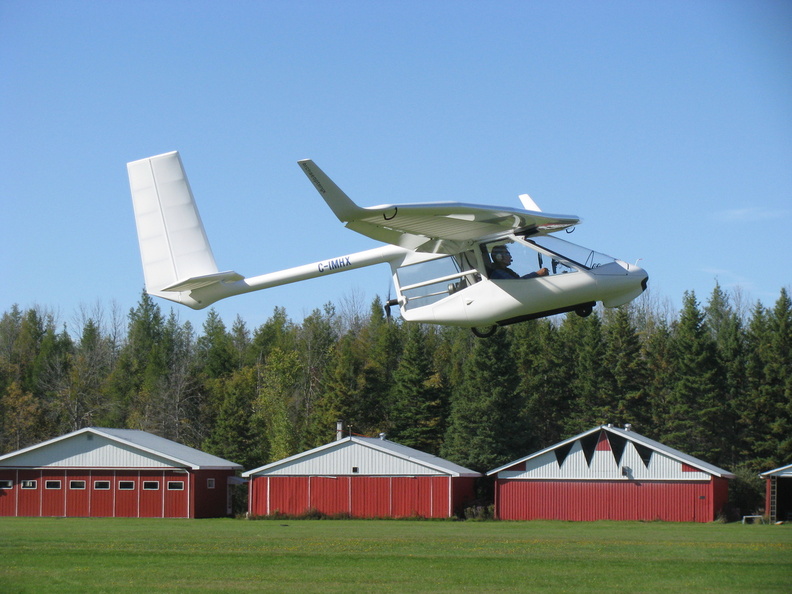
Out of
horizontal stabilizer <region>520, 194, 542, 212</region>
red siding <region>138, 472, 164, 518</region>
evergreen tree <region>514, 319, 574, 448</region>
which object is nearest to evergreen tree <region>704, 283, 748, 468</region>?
evergreen tree <region>514, 319, 574, 448</region>

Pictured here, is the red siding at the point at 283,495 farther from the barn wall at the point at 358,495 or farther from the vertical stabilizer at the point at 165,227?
the vertical stabilizer at the point at 165,227

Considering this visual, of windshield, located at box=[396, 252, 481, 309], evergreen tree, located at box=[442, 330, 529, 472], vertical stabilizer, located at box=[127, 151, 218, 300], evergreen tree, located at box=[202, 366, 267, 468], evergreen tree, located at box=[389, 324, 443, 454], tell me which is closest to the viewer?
windshield, located at box=[396, 252, 481, 309]

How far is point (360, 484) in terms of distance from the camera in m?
59.2

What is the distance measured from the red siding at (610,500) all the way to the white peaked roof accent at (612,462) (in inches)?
18.5

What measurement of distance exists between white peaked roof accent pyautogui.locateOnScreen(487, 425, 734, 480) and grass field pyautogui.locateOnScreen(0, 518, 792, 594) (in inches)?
281

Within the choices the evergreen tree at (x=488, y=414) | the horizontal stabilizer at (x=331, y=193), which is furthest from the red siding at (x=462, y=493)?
the horizontal stabilizer at (x=331, y=193)

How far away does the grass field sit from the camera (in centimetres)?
2794

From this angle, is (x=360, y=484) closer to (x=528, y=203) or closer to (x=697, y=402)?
(x=697, y=402)

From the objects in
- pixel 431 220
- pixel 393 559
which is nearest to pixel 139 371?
pixel 393 559

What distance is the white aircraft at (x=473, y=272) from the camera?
18.5 m

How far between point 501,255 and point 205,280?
621cm

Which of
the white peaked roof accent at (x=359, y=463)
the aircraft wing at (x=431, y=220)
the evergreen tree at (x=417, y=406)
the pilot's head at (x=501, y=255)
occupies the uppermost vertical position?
the aircraft wing at (x=431, y=220)

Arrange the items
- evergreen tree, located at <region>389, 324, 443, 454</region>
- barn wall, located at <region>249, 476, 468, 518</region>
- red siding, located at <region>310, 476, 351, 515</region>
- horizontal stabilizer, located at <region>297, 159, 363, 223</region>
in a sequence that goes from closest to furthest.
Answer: horizontal stabilizer, located at <region>297, 159, 363, 223</region>
barn wall, located at <region>249, 476, 468, 518</region>
red siding, located at <region>310, 476, 351, 515</region>
evergreen tree, located at <region>389, 324, 443, 454</region>

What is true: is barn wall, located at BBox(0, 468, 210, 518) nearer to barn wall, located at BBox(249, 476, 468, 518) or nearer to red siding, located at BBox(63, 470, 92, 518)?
red siding, located at BBox(63, 470, 92, 518)
